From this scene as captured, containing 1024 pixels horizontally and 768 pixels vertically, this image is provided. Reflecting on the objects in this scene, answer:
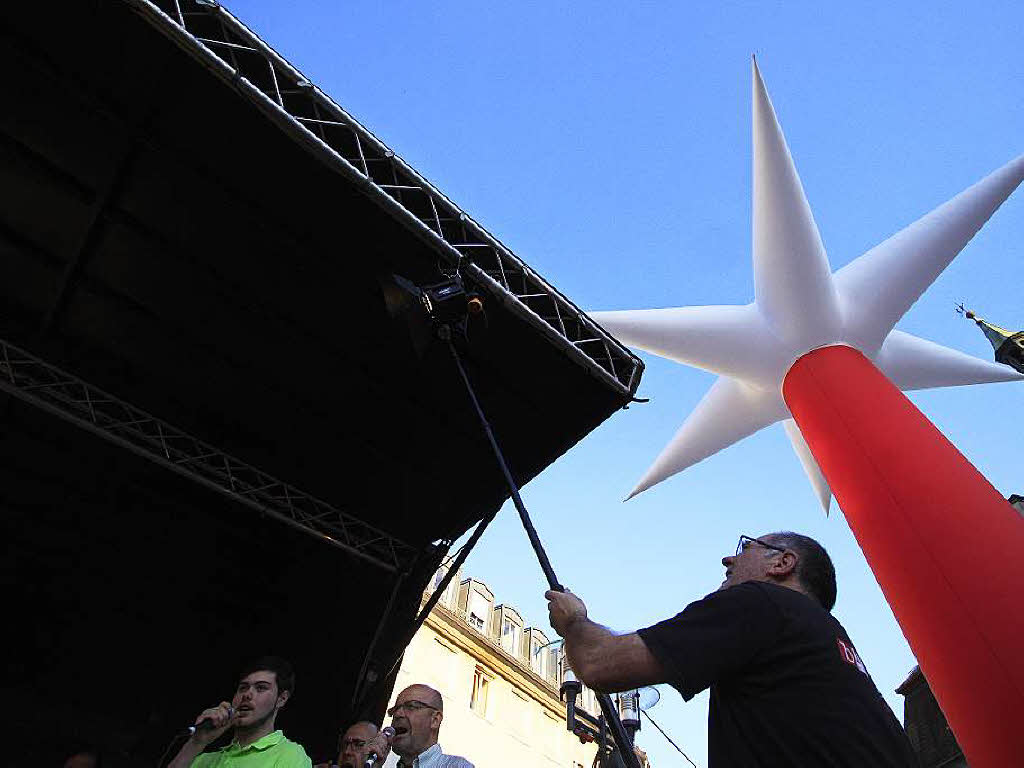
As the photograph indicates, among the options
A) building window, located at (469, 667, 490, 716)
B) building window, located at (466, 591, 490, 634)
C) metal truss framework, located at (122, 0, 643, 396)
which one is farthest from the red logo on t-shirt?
building window, located at (466, 591, 490, 634)

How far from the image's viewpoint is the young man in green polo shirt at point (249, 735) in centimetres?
326

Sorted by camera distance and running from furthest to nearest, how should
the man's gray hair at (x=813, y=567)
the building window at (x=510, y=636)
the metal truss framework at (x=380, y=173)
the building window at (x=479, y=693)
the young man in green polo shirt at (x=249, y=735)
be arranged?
the building window at (x=510, y=636), the building window at (x=479, y=693), the metal truss framework at (x=380, y=173), the young man in green polo shirt at (x=249, y=735), the man's gray hair at (x=813, y=567)

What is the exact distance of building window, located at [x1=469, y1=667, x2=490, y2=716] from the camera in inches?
803

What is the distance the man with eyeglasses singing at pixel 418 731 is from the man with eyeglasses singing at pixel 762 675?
255cm

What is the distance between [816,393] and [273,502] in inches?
215

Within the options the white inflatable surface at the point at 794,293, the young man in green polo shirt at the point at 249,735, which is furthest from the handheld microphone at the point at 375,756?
the white inflatable surface at the point at 794,293

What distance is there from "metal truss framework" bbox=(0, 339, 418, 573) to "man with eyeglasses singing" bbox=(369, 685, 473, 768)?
2.61 metres

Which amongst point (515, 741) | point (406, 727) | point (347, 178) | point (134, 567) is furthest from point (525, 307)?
point (515, 741)

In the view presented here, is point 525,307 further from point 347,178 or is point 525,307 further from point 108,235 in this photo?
point 108,235

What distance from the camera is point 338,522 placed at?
269 inches

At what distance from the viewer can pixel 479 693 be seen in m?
20.8

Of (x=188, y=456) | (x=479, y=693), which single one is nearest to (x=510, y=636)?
(x=479, y=693)

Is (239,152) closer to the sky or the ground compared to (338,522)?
closer to the sky

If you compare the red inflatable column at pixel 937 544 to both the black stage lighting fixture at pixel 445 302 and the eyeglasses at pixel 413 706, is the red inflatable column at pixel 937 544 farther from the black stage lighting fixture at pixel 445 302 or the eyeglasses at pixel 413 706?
the black stage lighting fixture at pixel 445 302
